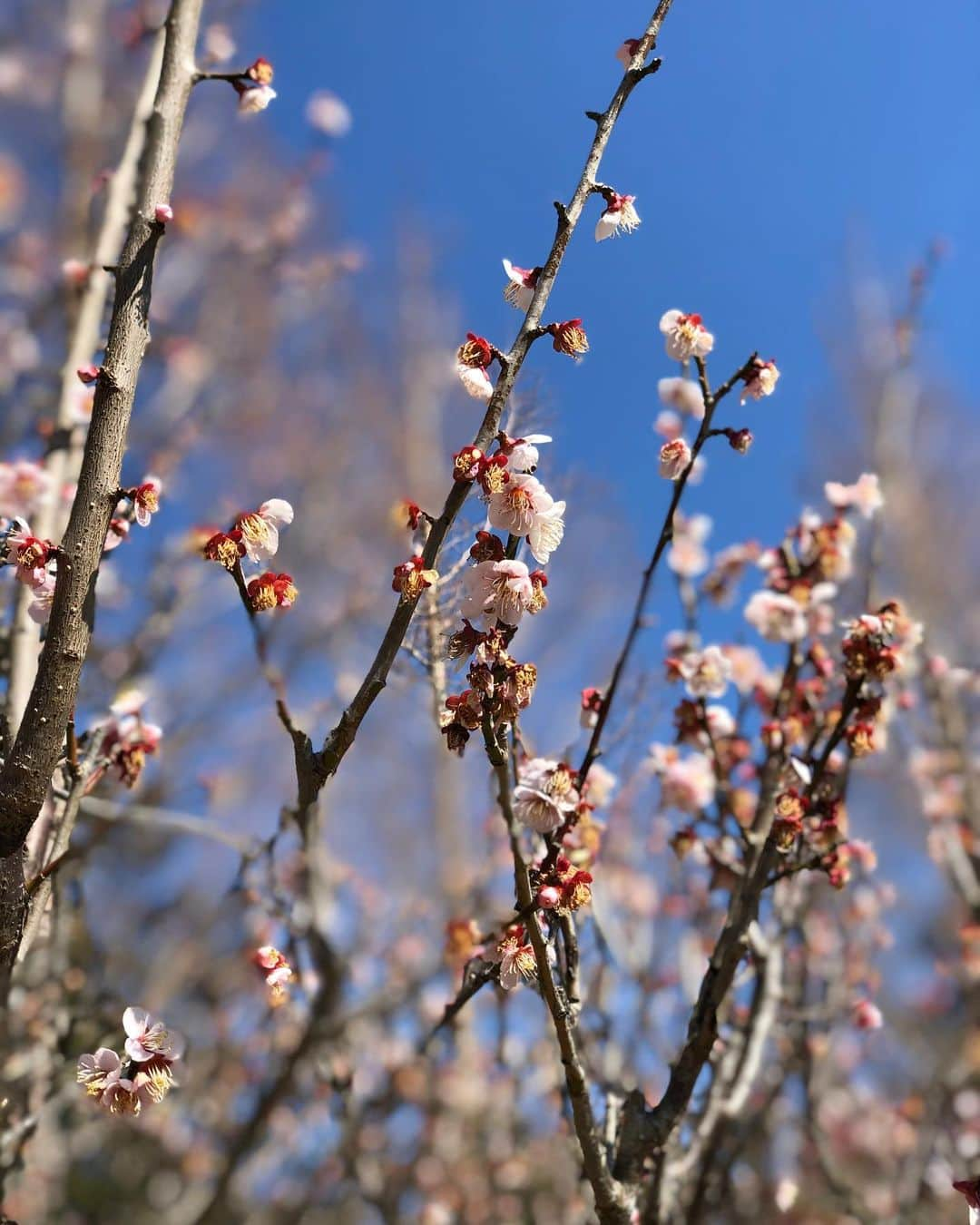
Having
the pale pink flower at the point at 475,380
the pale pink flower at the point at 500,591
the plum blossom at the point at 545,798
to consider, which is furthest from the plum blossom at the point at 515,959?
the pale pink flower at the point at 475,380

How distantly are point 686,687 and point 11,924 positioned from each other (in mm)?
1527

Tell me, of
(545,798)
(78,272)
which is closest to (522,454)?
(545,798)

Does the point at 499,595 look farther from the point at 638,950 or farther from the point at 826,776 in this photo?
the point at 638,950

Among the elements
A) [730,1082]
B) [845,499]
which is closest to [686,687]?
[845,499]

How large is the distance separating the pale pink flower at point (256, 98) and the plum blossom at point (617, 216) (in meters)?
0.75

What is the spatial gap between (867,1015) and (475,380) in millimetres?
2148

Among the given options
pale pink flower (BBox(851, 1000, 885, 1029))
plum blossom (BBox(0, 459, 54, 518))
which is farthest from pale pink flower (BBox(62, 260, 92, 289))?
pale pink flower (BBox(851, 1000, 885, 1029))

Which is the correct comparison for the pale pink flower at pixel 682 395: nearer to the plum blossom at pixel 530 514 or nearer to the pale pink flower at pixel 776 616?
the pale pink flower at pixel 776 616

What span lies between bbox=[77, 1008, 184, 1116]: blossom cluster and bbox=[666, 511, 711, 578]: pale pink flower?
181 centimetres

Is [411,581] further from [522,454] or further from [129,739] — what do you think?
[129,739]

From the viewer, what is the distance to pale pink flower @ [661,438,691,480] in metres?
1.79

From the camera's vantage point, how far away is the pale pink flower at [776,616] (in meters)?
2.39

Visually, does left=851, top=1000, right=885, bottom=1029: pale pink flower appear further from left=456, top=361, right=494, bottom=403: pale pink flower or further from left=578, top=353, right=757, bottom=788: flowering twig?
left=456, top=361, right=494, bottom=403: pale pink flower

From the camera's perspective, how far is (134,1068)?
1.44 m
